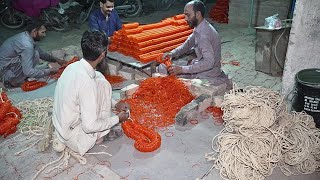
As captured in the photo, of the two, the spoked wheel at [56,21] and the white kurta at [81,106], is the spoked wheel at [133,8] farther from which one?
the white kurta at [81,106]

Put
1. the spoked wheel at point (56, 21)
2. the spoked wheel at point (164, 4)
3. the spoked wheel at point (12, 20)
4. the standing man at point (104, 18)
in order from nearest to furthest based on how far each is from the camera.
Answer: the standing man at point (104, 18) < the spoked wheel at point (12, 20) < the spoked wheel at point (56, 21) < the spoked wheel at point (164, 4)

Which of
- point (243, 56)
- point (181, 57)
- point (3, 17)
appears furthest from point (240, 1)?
point (3, 17)

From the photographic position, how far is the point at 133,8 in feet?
45.6

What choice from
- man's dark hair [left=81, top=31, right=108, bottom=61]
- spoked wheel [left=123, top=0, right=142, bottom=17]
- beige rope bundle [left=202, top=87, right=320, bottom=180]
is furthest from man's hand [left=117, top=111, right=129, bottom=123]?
spoked wheel [left=123, top=0, right=142, bottom=17]

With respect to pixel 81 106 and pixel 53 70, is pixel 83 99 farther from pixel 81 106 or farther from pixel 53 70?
pixel 53 70

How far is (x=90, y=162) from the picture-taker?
3688 mm

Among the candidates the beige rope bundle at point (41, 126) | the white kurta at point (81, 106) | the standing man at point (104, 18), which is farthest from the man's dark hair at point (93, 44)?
the standing man at point (104, 18)

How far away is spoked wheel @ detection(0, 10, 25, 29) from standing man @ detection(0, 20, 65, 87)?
6172 mm

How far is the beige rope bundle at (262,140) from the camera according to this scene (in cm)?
342

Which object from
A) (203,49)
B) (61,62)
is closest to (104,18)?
(61,62)

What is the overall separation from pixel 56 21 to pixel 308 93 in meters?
9.97

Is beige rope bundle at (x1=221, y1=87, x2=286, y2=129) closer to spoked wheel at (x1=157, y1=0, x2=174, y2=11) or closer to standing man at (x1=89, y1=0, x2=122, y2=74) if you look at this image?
standing man at (x1=89, y1=0, x2=122, y2=74)

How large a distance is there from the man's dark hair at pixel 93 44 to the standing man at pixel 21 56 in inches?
108

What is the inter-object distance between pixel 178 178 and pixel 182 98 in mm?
1709
